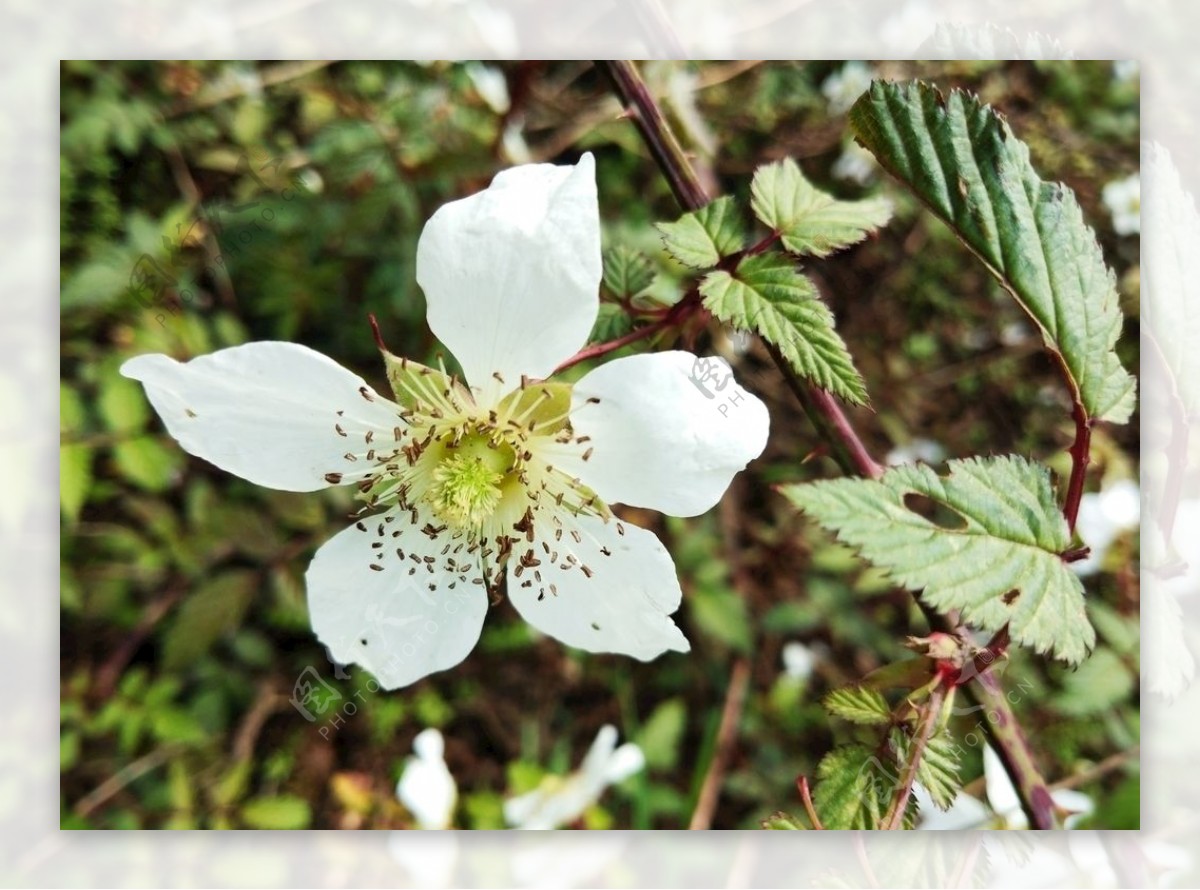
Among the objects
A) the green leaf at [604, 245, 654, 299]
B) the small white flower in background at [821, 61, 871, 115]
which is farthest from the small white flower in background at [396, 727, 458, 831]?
the small white flower in background at [821, 61, 871, 115]

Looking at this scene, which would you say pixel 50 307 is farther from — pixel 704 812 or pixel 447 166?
pixel 704 812

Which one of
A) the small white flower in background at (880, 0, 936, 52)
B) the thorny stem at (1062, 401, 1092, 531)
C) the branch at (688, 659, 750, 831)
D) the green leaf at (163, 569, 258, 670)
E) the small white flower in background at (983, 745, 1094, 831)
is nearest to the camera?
the thorny stem at (1062, 401, 1092, 531)

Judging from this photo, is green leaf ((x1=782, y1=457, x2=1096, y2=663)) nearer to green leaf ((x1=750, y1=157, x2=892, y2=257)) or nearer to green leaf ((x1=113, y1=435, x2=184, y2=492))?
green leaf ((x1=750, y1=157, x2=892, y2=257))

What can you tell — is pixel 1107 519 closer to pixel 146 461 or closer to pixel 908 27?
pixel 908 27

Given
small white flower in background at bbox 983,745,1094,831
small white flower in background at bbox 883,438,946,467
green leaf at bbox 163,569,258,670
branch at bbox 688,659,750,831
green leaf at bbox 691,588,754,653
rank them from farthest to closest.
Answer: small white flower in background at bbox 883,438,946,467, green leaf at bbox 691,588,754,653, branch at bbox 688,659,750,831, green leaf at bbox 163,569,258,670, small white flower in background at bbox 983,745,1094,831

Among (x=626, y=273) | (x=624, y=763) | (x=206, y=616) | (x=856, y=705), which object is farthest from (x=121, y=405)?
(x=856, y=705)

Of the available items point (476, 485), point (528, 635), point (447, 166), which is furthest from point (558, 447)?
point (528, 635)

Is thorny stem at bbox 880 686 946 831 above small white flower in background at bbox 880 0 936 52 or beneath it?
beneath
